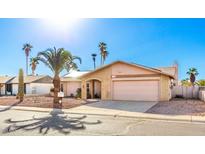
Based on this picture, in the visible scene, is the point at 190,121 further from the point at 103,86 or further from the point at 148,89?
the point at 103,86

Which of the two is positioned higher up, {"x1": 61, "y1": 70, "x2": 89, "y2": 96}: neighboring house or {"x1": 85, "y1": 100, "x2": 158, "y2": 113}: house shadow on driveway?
{"x1": 61, "y1": 70, "x2": 89, "y2": 96}: neighboring house

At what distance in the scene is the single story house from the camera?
20.2 m

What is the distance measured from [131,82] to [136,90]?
39.3 inches

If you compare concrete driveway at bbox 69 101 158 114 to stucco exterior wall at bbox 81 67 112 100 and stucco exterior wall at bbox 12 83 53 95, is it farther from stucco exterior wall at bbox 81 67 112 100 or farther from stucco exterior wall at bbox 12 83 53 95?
stucco exterior wall at bbox 12 83 53 95

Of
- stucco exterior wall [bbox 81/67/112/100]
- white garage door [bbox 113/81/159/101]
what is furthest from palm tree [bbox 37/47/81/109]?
white garage door [bbox 113/81/159/101]

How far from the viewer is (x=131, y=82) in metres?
21.4

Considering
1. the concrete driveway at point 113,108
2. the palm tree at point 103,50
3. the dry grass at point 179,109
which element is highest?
the palm tree at point 103,50

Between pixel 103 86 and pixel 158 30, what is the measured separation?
980 cm

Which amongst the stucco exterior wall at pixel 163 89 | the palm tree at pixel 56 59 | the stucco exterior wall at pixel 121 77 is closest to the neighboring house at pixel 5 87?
the stucco exterior wall at pixel 121 77

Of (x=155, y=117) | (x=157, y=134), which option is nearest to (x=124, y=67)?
(x=155, y=117)

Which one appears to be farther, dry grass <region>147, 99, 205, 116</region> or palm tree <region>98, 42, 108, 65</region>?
palm tree <region>98, 42, 108, 65</region>

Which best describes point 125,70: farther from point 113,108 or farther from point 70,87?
point 70,87

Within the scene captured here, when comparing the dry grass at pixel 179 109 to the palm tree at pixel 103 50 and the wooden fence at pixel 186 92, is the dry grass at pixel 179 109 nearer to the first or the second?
the wooden fence at pixel 186 92

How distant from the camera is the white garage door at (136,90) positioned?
20.4 m
